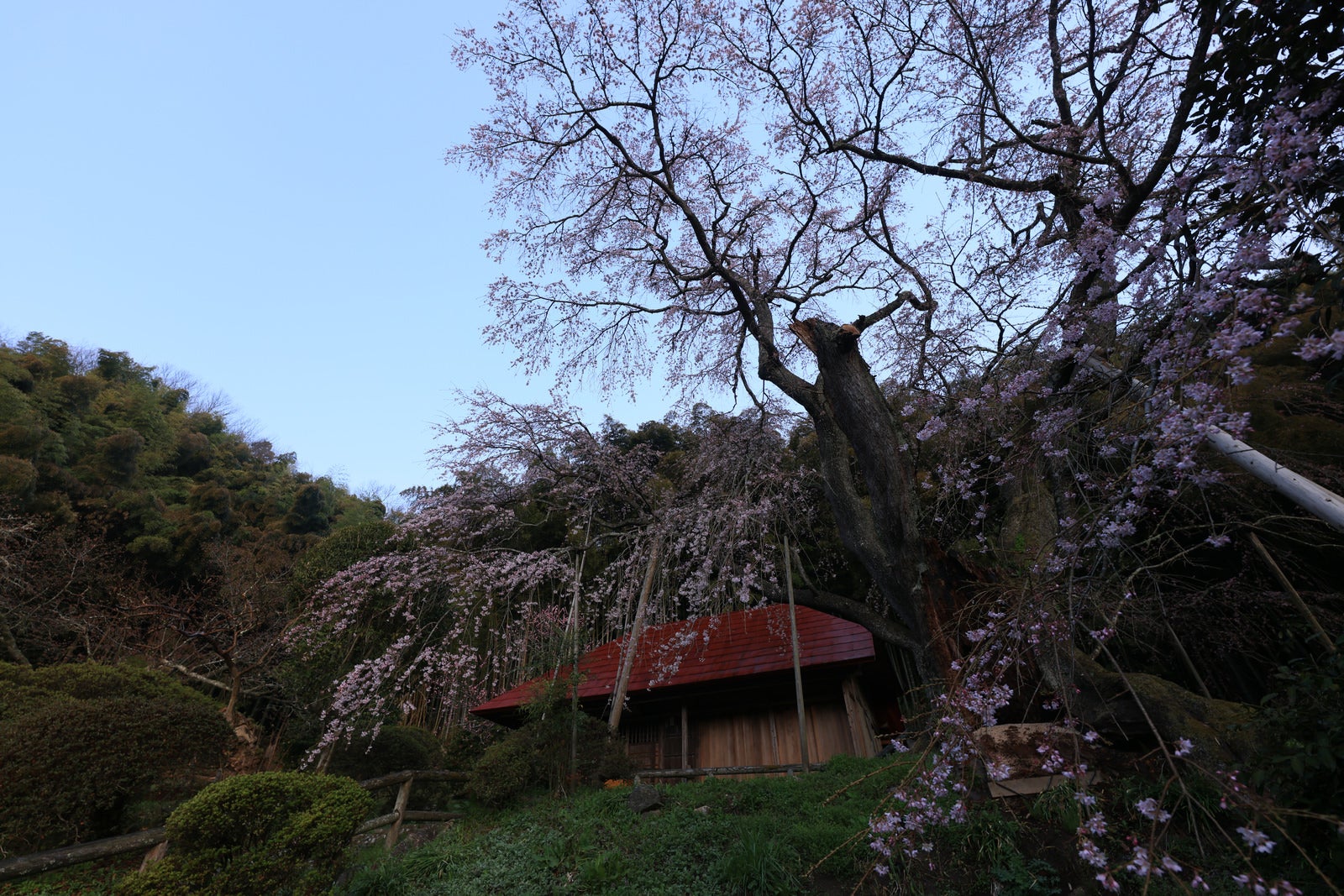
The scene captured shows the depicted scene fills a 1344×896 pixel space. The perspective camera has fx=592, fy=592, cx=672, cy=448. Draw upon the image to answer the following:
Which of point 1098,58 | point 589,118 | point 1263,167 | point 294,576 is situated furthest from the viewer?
point 294,576

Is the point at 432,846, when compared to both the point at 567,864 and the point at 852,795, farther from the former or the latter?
the point at 852,795

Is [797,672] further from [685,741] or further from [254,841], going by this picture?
[254,841]

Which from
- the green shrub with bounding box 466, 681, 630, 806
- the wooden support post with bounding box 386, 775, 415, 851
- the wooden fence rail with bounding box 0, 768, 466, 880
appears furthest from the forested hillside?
the green shrub with bounding box 466, 681, 630, 806

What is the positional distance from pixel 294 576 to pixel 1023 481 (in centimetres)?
1305

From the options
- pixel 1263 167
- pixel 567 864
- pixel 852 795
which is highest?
pixel 1263 167

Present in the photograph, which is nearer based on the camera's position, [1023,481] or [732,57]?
[1023,481]

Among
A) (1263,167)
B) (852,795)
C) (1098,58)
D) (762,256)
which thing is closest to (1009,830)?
(852,795)

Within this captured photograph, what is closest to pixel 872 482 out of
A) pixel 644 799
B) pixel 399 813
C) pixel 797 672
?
pixel 797 672

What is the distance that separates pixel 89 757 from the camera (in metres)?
5.59

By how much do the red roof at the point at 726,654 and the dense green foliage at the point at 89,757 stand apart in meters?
3.64

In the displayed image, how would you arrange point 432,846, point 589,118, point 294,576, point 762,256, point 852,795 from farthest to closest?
point 294,576 → point 762,256 → point 589,118 → point 432,846 → point 852,795

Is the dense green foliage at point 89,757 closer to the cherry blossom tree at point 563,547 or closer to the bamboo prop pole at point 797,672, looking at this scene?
the cherry blossom tree at point 563,547

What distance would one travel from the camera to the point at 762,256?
24.3 ft

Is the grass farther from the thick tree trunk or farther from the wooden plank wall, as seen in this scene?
the wooden plank wall
